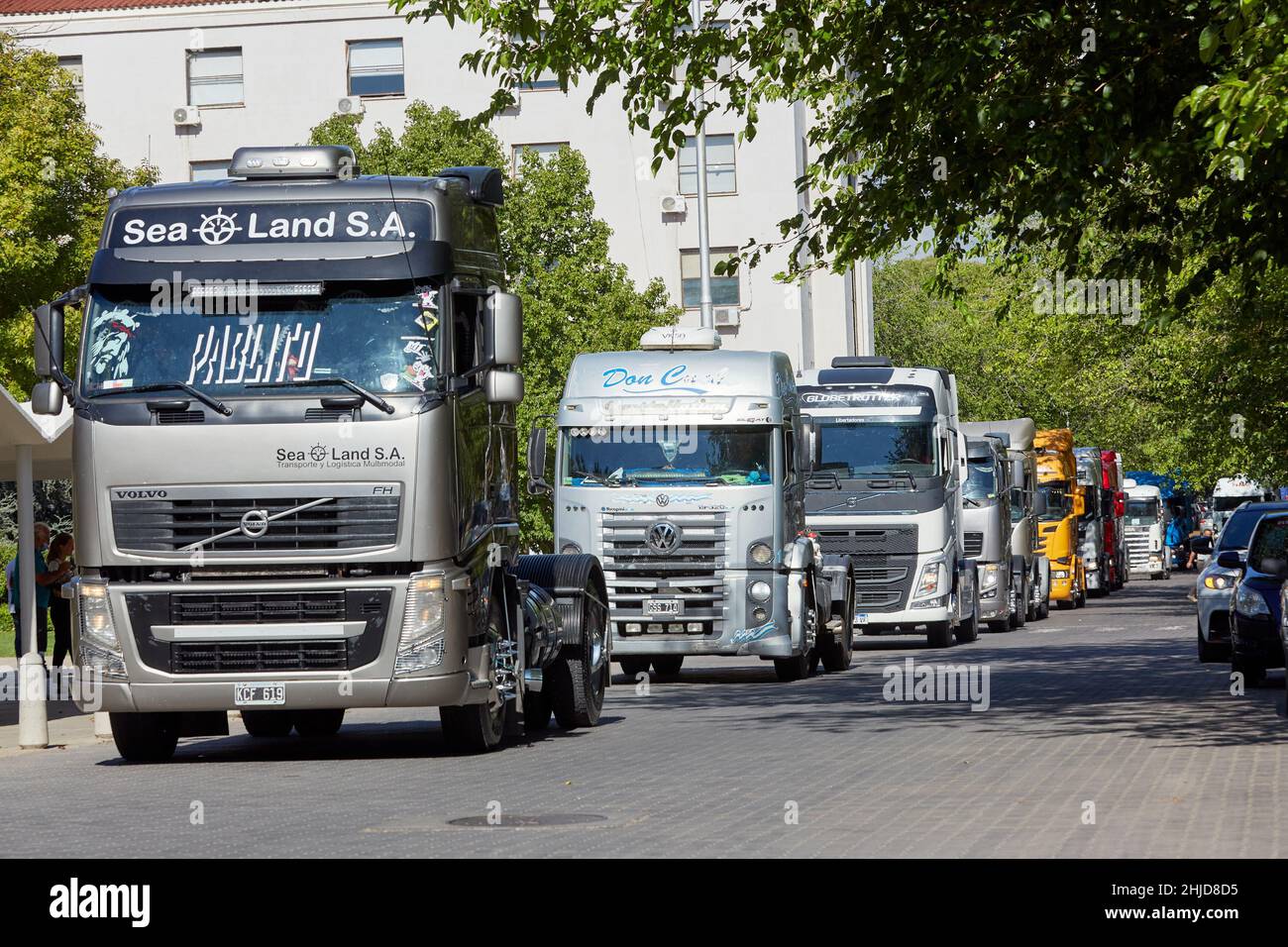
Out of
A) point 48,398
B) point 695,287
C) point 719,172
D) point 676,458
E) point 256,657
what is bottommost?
point 256,657

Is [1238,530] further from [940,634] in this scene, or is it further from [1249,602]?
[940,634]

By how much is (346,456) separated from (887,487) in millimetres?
15616

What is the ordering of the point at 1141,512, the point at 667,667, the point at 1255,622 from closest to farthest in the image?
the point at 1255,622
the point at 667,667
the point at 1141,512

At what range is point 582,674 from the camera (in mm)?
17109

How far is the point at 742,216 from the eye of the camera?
200ft

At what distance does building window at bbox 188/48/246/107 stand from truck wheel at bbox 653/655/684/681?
39.0m

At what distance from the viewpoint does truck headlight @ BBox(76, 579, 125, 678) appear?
13922 millimetres

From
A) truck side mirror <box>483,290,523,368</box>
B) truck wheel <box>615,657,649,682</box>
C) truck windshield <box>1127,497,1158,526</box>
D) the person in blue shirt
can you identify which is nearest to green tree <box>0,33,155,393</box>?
the person in blue shirt

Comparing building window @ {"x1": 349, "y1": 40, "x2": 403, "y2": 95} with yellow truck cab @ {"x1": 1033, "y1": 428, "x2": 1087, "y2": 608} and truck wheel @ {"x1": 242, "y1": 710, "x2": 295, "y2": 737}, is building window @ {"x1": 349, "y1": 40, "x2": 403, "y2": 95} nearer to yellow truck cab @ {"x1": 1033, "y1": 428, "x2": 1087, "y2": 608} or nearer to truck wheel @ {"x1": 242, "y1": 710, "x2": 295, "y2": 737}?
yellow truck cab @ {"x1": 1033, "y1": 428, "x2": 1087, "y2": 608}

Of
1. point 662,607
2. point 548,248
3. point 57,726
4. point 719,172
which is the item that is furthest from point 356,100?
point 57,726

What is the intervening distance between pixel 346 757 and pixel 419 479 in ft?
8.26

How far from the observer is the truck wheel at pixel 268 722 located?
17.3 meters

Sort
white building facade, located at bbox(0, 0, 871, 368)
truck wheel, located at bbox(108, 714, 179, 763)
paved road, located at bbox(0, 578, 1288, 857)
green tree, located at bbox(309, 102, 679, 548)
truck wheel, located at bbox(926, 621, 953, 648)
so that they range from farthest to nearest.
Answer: white building facade, located at bbox(0, 0, 871, 368)
green tree, located at bbox(309, 102, 679, 548)
truck wheel, located at bbox(926, 621, 953, 648)
truck wheel, located at bbox(108, 714, 179, 763)
paved road, located at bbox(0, 578, 1288, 857)

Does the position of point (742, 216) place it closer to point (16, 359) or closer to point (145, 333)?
point (16, 359)
